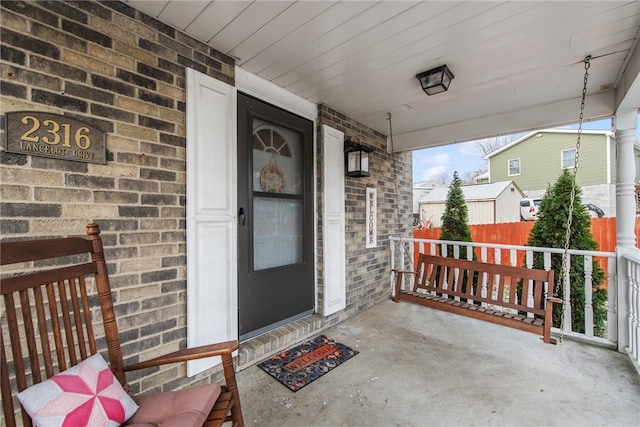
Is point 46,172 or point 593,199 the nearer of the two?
point 46,172

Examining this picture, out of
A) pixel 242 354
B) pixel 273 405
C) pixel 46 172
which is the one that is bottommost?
pixel 273 405

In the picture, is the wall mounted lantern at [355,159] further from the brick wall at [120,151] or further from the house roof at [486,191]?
the house roof at [486,191]

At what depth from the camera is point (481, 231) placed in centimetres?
712

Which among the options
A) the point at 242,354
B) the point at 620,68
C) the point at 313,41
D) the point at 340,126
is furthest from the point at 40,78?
the point at 620,68

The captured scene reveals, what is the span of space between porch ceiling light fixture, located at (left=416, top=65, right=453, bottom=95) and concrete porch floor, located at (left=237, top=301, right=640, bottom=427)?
244 cm

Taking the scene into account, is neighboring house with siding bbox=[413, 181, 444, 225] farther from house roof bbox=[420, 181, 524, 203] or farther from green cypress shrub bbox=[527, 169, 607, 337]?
green cypress shrub bbox=[527, 169, 607, 337]

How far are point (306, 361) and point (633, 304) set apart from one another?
2.98 meters

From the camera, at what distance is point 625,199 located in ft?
8.66

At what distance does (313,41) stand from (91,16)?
4.39 feet

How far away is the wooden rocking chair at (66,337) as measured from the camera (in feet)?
3.53

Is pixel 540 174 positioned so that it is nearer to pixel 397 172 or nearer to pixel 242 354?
pixel 397 172

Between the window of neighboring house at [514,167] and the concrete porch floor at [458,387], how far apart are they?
40.0 feet

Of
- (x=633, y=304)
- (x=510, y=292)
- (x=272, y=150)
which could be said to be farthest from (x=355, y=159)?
(x=633, y=304)

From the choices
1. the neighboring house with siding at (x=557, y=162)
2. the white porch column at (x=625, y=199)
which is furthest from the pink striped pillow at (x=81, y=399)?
the neighboring house with siding at (x=557, y=162)
